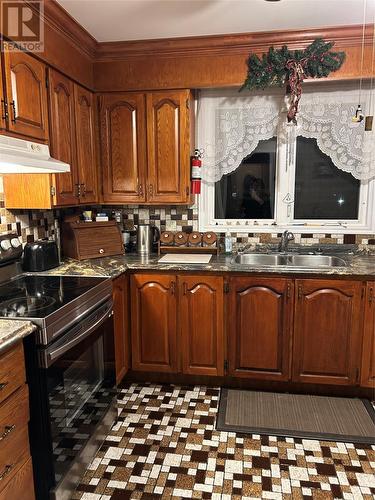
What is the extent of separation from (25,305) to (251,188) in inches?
80.9

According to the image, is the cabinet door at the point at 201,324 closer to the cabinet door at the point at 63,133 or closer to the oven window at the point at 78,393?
the oven window at the point at 78,393

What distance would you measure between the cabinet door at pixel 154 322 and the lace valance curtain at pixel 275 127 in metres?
1.02

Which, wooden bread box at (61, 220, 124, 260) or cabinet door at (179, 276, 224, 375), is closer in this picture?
cabinet door at (179, 276, 224, 375)

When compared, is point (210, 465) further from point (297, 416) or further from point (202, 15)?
point (202, 15)

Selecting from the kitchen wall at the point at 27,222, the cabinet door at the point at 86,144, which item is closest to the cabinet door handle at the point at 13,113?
the kitchen wall at the point at 27,222

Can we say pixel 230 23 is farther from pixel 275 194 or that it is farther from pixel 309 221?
pixel 309 221

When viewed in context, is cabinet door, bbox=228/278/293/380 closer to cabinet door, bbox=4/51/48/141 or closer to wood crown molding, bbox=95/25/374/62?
cabinet door, bbox=4/51/48/141

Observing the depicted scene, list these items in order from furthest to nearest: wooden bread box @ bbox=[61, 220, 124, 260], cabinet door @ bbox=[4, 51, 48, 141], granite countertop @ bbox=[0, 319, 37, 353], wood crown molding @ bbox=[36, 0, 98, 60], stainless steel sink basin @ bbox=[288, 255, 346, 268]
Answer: stainless steel sink basin @ bbox=[288, 255, 346, 268], wooden bread box @ bbox=[61, 220, 124, 260], wood crown molding @ bbox=[36, 0, 98, 60], cabinet door @ bbox=[4, 51, 48, 141], granite countertop @ bbox=[0, 319, 37, 353]

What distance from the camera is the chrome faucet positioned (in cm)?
300

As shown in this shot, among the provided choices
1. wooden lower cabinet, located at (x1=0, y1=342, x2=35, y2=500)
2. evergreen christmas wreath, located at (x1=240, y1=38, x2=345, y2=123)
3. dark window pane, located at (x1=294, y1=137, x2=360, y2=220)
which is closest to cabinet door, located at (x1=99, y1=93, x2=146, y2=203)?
evergreen christmas wreath, located at (x1=240, y1=38, x2=345, y2=123)

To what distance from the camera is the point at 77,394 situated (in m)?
1.83

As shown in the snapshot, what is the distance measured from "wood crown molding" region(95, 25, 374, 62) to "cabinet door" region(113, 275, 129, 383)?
5.33ft

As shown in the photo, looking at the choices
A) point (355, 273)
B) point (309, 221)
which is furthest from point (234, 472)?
point (309, 221)

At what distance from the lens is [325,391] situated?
264 centimetres
